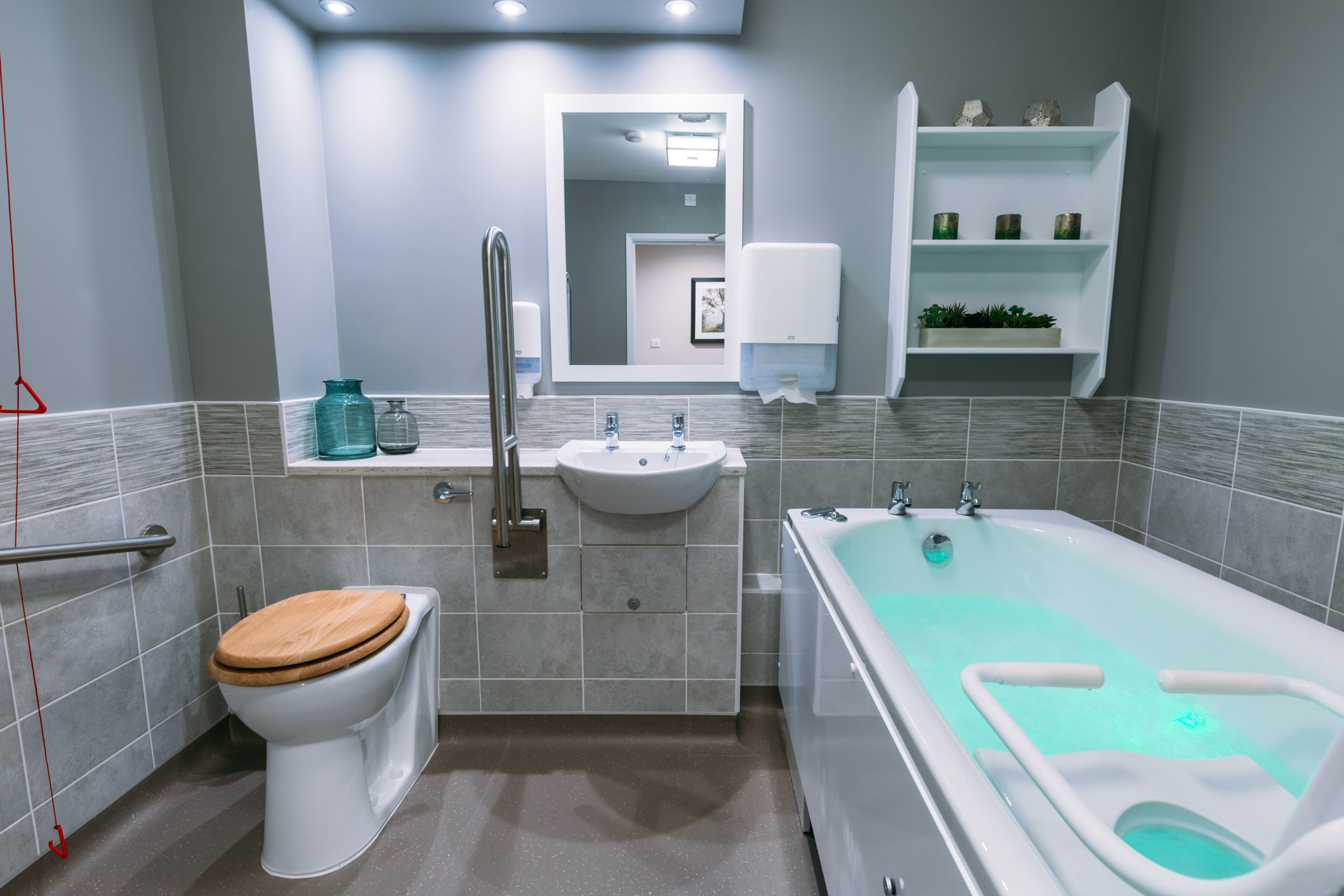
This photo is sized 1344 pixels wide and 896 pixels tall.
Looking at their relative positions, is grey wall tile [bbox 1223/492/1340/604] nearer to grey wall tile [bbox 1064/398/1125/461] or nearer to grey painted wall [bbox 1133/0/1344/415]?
grey painted wall [bbox 1133/0/1344/415]

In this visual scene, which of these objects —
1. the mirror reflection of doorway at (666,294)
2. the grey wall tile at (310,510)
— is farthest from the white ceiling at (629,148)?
the grey wall tile at (310,510)

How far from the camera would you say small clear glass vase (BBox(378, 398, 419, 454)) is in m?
1.98

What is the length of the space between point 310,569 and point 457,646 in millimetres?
487

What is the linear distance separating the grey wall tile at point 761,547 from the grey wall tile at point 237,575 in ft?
4.68

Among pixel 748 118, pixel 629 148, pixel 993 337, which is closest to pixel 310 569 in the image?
pixel 629 148

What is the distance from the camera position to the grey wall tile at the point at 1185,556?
1.63 metres

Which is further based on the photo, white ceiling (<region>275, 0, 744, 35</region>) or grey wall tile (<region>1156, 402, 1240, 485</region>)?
white ceiling (<region>275, 0, 744, 35</region>)

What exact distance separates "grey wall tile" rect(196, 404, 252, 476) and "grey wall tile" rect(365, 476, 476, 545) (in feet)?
0.31

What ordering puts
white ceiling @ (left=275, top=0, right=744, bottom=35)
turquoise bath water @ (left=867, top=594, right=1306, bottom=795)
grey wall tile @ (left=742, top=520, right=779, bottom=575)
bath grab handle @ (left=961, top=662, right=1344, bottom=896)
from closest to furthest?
bath grab handle @ (left=961, top=662, right=1344, bottom=896) → turquoise bath water @ (left=867, top=594, right=1306, bottom=795) → white ceiling @ (left=275, top=0, right=744, bottom=35) → grey wall tile @ (left=742, top=520, right=779, bottom=575)

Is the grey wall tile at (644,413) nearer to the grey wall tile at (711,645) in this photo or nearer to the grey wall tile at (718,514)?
the grey wall tile at (718,514)

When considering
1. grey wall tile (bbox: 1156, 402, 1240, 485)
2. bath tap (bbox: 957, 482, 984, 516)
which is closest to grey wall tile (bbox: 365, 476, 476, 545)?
bath tap (bbox: 957, 482, 984, 516)

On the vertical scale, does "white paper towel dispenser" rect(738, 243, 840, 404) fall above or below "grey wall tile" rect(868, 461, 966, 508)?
above

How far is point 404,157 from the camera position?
1960 millimetres

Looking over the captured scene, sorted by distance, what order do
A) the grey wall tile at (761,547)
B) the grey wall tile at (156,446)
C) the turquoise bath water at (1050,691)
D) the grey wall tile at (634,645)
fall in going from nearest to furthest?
the turquoise bath water at (1050,691) < the grey wall tile at (156,446) < the grey wall tile at (634,645) < the grey wall tile at (761,547)
